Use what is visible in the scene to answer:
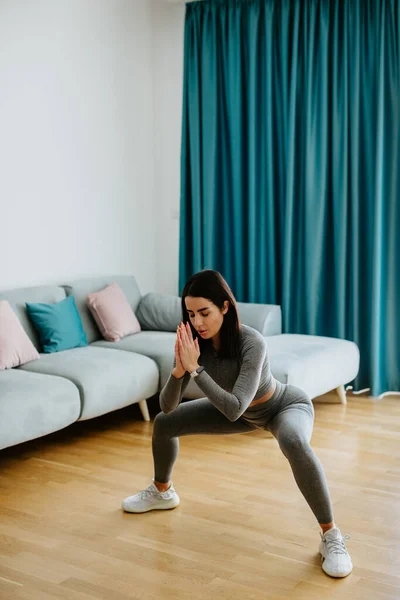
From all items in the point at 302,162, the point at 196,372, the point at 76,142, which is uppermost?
the point at 76,142

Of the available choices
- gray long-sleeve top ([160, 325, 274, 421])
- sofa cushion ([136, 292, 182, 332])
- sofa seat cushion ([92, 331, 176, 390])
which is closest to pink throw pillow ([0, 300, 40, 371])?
sofa seat cushion ([92, 331, 176, 390])

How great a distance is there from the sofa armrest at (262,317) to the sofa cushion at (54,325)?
1.07 m

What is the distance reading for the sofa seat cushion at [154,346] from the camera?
14.9ft

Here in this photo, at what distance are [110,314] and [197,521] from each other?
82.7 inches

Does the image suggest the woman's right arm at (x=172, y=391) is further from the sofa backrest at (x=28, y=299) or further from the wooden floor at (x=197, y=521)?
the sofa backrest at (x=28, y=299)

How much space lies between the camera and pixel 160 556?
2.80 metres

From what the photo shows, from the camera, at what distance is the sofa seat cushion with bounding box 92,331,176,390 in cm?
455

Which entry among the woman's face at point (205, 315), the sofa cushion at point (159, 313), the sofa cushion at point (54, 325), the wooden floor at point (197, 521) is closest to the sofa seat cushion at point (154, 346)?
the sofa cushion at point (159, 313)

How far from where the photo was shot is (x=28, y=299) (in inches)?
182

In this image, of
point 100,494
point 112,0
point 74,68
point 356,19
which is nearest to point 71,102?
point 74,68

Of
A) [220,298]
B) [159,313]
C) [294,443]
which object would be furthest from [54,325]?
[294,443]

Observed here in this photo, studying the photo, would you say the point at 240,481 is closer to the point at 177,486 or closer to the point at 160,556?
the point at 177,486

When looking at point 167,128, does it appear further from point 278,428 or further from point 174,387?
point 278,428

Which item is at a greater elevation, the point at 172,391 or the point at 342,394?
the point at 172,391
